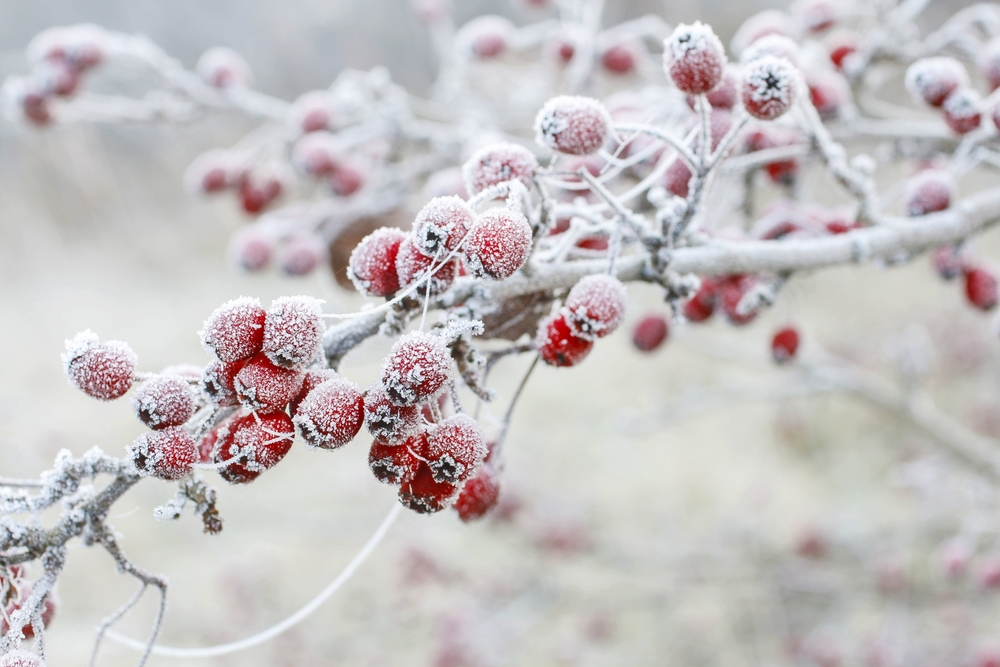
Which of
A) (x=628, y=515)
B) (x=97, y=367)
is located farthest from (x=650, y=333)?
(x=628, y=515)

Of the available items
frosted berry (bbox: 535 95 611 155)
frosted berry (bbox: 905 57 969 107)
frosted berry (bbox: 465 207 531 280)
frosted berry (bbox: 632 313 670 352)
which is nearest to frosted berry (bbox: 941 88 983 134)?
frosted berry (bbox: 905 57 969 107)

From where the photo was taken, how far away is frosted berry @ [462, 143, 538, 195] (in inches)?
24.3

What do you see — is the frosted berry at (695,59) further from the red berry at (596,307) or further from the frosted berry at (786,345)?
the frosted berry at (786,345)

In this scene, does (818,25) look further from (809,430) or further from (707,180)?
(809,430)

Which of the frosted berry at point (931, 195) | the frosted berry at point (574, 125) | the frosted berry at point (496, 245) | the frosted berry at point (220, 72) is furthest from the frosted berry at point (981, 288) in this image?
the frosted berry at point (220, 72)

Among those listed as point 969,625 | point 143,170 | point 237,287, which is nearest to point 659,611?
point 969,625

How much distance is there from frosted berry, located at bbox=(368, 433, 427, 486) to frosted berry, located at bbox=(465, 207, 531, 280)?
136mm

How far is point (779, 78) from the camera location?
0.62 m

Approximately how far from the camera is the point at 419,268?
55cm

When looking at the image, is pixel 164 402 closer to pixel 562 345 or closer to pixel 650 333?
pixel 562 345

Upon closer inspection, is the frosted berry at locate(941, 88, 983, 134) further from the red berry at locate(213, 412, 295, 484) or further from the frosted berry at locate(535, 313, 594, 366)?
the red berry at locate(213, 412, 295, 484)

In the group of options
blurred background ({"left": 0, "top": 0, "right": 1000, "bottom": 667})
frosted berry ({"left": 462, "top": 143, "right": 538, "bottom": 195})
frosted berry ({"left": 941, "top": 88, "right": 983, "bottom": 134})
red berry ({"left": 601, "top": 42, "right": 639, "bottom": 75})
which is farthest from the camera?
blurred background ({"left": 0, "top": 0, "right": 1000, "bottom": 667})

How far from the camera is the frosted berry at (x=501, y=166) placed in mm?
617

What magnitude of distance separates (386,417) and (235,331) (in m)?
0.12
